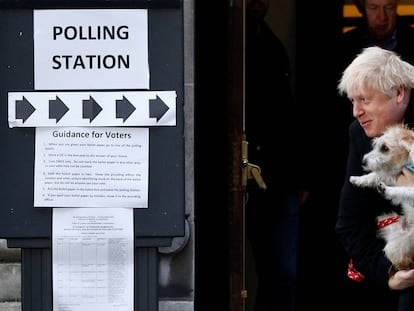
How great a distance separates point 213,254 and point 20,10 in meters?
2.00

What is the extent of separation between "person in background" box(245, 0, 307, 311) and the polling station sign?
2.32 metres

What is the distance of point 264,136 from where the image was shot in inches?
259

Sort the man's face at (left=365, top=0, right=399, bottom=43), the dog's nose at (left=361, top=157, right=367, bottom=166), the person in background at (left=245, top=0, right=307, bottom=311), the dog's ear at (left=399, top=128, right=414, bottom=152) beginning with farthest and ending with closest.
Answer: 1. the person in background at (left=245, top=0, right=307, bottom=311)
2. the man's face at (left=365, top=0, right=399, bottom=43)
3. the dog's nose at (left=361, top=157, right=367, bottom=166)
4. the dog's ear at (left=399, top=128, right=414, bottom=152)

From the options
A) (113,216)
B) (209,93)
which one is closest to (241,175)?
(209,93)

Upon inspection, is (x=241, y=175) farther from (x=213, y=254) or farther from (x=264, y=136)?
(x=264, y=136)

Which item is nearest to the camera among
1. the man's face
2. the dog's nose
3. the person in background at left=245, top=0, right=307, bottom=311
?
the dog's nose

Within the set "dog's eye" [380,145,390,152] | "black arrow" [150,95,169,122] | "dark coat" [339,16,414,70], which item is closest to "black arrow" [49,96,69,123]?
"black arrow" [150,95,169,122]

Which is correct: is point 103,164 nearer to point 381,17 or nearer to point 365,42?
point 381,17

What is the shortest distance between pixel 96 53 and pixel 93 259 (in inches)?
27.7

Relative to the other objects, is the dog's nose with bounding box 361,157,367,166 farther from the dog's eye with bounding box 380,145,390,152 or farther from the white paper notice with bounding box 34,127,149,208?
the white paper notice with bounding box 34,127,149,208

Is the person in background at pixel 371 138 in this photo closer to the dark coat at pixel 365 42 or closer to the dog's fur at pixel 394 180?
the dog's fur at pixel 394 180

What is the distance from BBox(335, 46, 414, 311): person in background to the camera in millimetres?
4074

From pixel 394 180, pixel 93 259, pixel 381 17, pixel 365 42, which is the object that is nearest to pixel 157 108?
pixel 93 259

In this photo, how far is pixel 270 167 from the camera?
655 centimetres
